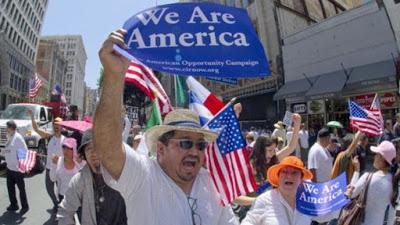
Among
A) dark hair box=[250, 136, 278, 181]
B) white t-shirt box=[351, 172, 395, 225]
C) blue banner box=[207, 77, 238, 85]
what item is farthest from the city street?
white t-shirt box=[351, 172, 395, 225]

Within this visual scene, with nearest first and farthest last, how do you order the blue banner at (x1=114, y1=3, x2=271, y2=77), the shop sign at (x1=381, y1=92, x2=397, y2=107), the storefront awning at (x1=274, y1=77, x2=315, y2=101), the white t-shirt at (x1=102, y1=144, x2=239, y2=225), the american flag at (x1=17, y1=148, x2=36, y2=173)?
the white t-shirt at (x1=102, y1=144, x2=239, y2=225)
the blue banner at (x1=114, y1=3, x2=271, y2=77)
the american flag at (x1=17, y1=148, x2=36, y2=173)
the shop sign at (x1=381, y1=92, x2=397, y2=107)
the storefront awning at (x1=274, y1=77, x2=315, y2=101)

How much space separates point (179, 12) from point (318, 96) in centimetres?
1691

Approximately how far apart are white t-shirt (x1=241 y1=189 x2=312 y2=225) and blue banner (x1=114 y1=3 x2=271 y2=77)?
1.10 metres

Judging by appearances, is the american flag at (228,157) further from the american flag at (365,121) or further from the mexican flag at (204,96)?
the american flag at (365,121)

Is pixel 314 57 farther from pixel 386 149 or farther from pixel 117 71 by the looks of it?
pixel 117 71

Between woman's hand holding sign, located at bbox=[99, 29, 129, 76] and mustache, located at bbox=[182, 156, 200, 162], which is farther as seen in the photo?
mustache, located at bbox=[182, 156, 200, 162]

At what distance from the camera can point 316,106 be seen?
20672 mm

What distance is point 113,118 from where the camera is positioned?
1.92 metres

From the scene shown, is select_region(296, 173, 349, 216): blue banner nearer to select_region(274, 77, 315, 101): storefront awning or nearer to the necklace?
the necklace

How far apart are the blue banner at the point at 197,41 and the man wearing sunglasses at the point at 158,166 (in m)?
0.75

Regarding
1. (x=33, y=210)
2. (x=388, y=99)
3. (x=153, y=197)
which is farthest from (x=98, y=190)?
(x=388, y=99)

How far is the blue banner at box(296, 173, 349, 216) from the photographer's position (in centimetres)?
329

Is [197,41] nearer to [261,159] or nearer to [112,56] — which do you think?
[112,56]

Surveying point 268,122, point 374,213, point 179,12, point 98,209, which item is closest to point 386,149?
point 374,213
